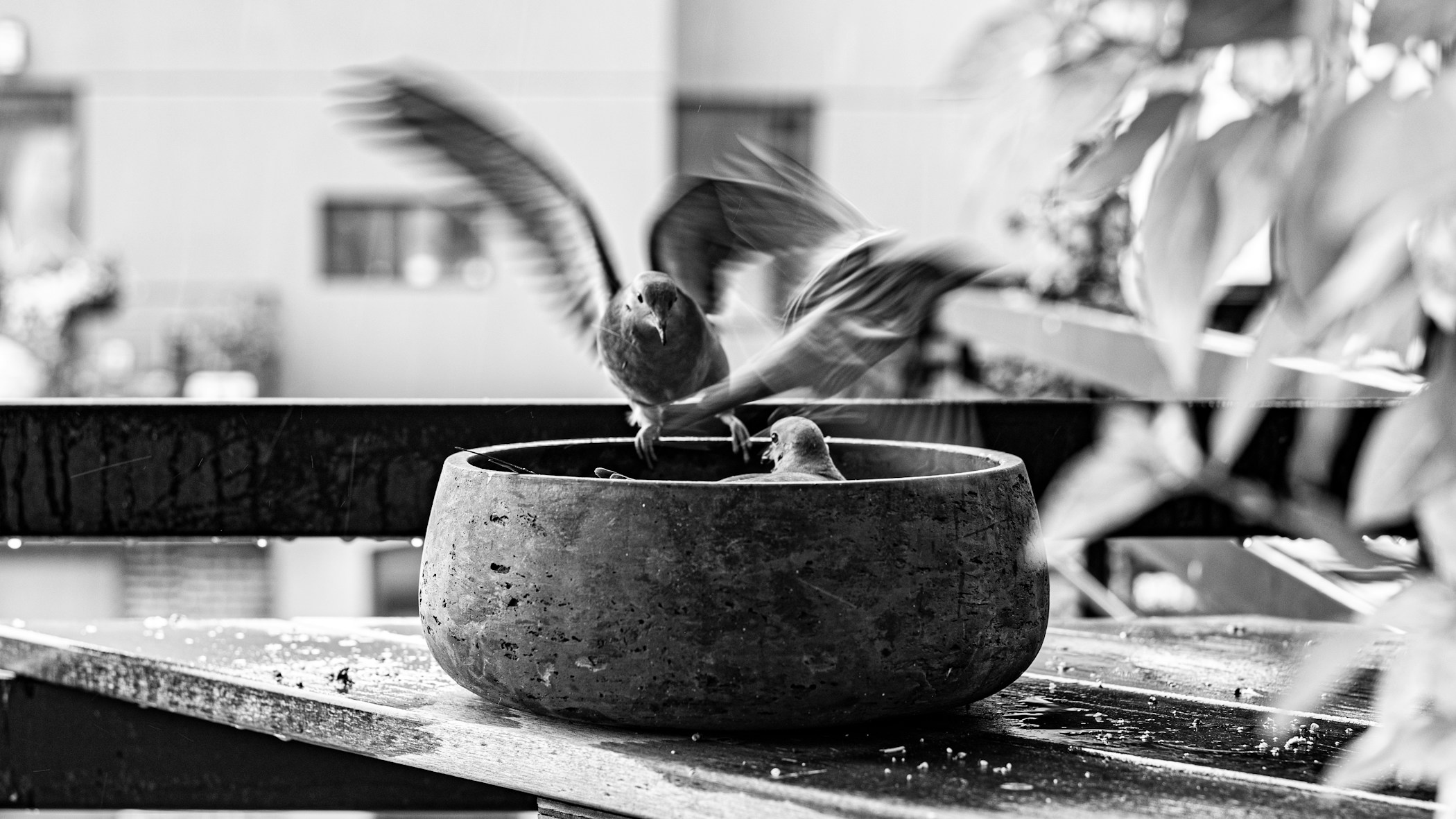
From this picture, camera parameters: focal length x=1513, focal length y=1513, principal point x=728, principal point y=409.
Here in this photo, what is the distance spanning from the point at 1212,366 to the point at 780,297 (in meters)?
0.67

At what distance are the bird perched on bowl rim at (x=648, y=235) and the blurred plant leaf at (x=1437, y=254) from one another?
1.56ft

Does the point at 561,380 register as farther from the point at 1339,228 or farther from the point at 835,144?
the point at 1339,228

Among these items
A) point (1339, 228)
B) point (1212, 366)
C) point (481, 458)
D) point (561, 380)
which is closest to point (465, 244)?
point (561, 380)

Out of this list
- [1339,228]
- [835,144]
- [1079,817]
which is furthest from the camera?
[835,144]

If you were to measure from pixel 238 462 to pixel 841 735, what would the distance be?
498mm

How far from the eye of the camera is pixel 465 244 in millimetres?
8789

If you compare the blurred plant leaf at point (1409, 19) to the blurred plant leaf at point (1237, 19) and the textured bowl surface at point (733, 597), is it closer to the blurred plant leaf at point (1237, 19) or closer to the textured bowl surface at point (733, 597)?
the blurred plant leaf at point (1237, 19)

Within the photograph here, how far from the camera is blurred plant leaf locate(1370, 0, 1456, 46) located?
219mm

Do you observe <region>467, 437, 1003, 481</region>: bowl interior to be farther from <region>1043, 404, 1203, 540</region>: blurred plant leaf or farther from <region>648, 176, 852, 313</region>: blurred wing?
<region>1043, 404, 1203, 540</region>: blurred plant leaf

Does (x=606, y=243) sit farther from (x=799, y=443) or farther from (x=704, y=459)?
(x=799, y=443)

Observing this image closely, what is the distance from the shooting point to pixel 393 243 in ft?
28.7

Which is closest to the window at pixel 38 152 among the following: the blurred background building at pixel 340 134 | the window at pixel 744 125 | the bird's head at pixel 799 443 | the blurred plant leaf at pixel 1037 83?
the blurred background building at pixel 340 134

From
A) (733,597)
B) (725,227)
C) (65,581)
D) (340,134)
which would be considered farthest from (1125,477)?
(340,134)

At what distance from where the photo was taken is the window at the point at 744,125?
8219 mm
